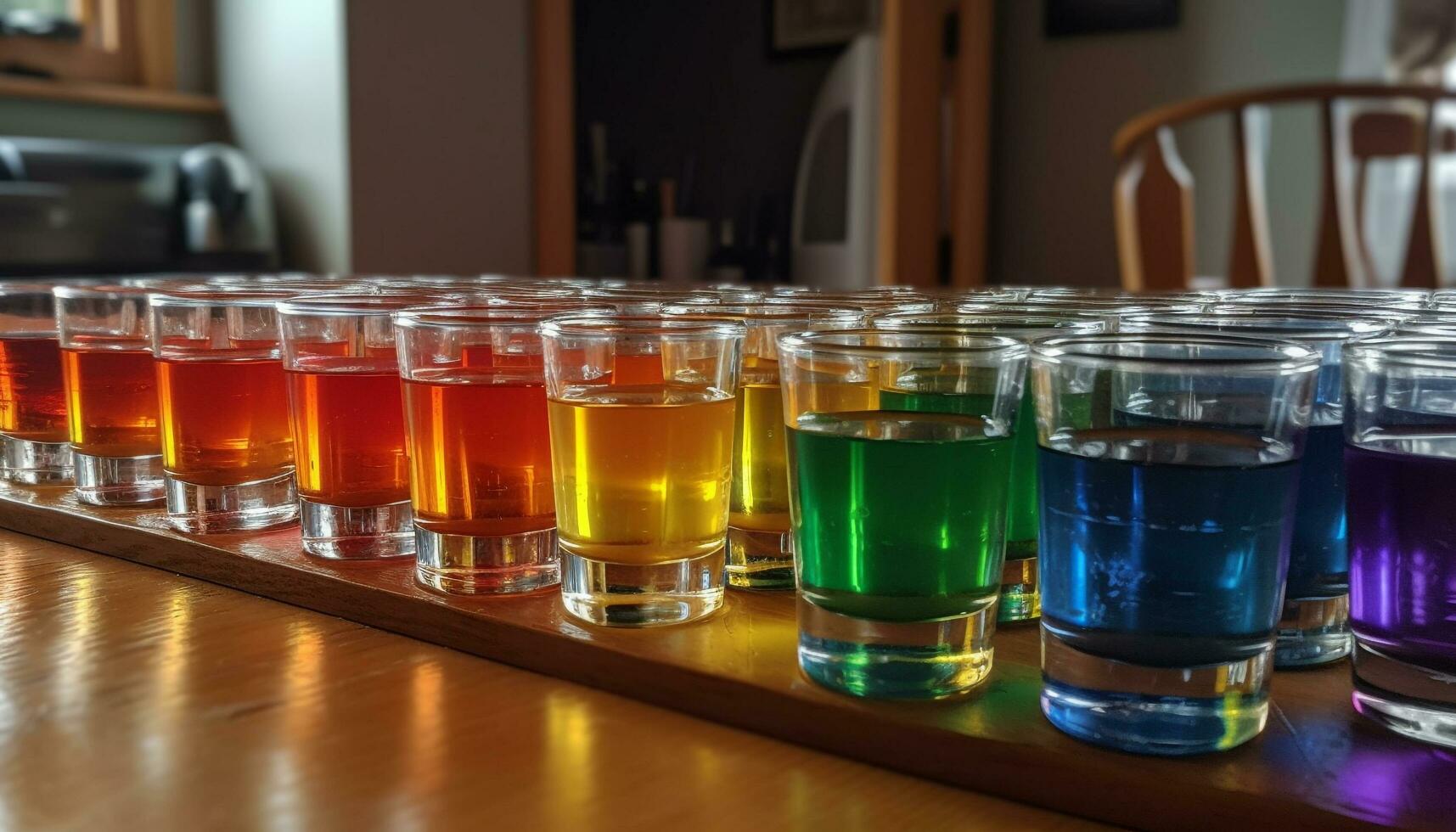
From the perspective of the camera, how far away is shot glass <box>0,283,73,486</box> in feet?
3.01

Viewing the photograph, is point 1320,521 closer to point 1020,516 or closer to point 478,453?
point 1020,516

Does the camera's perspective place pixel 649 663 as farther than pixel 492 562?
No

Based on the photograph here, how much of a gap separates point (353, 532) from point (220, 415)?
0.14 m

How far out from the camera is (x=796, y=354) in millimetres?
556

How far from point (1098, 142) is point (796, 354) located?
3.61 meters

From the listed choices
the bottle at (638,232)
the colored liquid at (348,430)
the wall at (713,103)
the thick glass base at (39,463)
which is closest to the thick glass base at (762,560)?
the colored liquid at (348,430)

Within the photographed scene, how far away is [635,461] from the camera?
0.62m

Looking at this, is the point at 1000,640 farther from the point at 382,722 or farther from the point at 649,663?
the point at 382,722

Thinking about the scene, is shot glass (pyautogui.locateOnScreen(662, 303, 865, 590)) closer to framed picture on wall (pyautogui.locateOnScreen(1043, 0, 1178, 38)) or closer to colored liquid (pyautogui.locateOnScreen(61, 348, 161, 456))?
colored liquid (pyautogui.locateOnScreen(61, 348, 161, 456))

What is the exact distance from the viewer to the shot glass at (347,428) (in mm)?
722

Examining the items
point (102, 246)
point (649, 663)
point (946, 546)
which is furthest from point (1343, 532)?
point (102, 246)

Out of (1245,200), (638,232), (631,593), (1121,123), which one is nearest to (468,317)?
(631,593)

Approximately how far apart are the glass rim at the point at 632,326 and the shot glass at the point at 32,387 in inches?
19.8

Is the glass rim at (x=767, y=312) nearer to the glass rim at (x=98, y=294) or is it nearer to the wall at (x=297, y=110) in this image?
the glass rim at (x=98, y=294)
